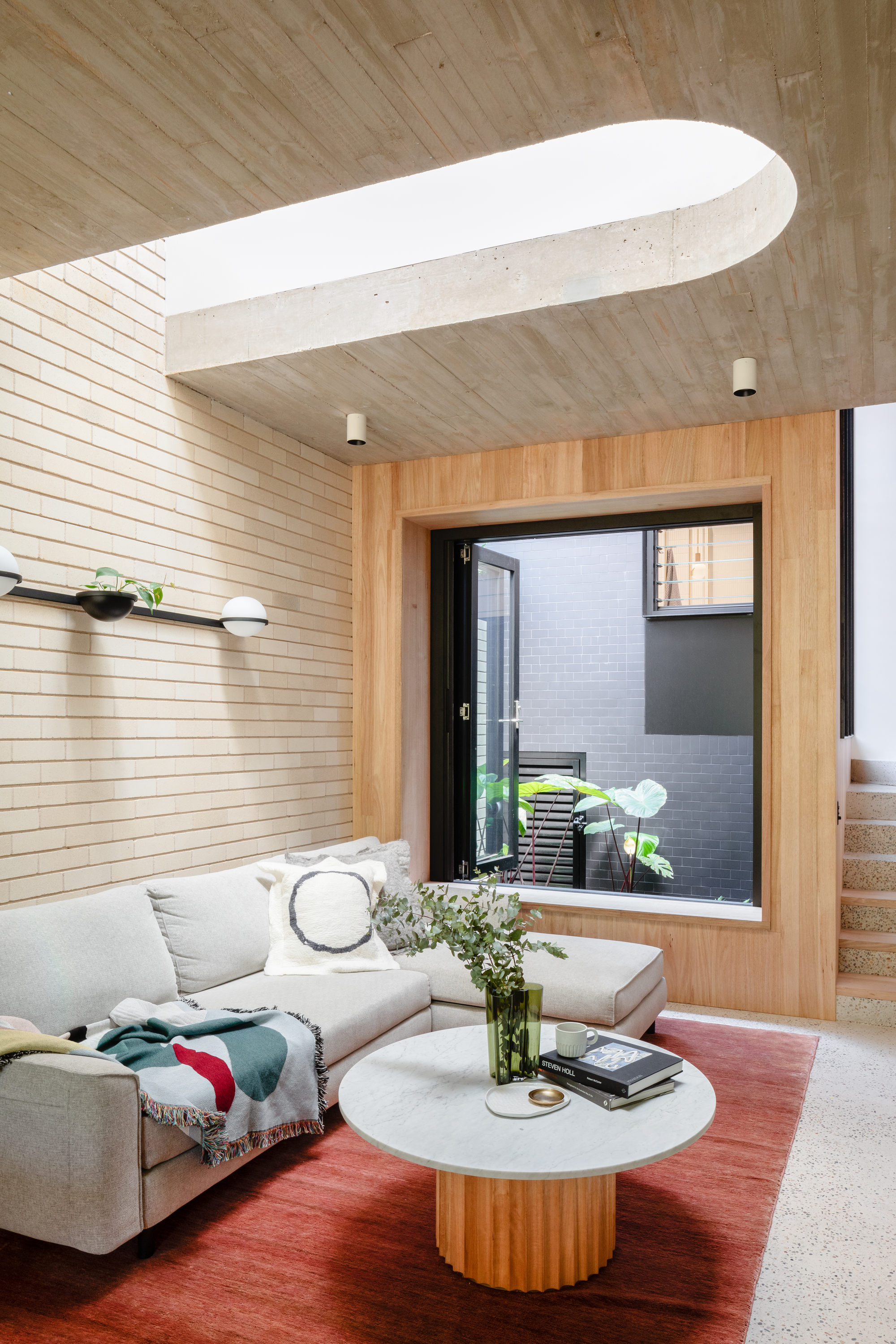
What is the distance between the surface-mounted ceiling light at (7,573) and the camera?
104 inches

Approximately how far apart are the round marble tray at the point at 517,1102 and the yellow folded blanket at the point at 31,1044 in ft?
3.25

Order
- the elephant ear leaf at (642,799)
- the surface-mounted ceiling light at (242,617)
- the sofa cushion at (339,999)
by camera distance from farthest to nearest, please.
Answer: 1. the elephant ear leaf at (642,799)
2. the surface-mounted ceiling light at (242,617)
3. the sofa cushion at (339,999)

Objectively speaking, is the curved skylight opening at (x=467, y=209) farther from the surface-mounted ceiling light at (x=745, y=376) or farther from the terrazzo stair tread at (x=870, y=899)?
the terrazzo stair tread at (x=870, y=899)

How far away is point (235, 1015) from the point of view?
278cm

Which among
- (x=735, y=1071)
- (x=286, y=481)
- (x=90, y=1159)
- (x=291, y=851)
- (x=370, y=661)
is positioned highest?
(x=286, y=481)

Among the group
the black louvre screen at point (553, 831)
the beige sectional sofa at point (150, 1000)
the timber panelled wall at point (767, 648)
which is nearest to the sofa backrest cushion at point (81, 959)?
the beige sectional sofa at point (150, 1000)

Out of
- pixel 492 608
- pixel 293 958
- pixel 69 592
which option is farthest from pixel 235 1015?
pixel 492 608

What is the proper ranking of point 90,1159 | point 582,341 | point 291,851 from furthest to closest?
point 291,851 → point 582,341 → point 90,1159

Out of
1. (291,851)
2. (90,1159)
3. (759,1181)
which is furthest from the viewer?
(291,851)

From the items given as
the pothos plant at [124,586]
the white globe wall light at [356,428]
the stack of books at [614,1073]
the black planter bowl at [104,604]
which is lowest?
the stack of books at [614,1073]

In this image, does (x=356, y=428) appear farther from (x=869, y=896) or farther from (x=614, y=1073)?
(x=869, y=896)

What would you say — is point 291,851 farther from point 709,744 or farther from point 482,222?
point 709,744

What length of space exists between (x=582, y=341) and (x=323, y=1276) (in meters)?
2.96

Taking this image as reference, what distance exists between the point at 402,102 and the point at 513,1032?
2157 mm
